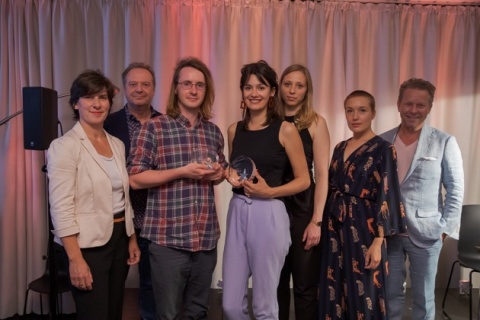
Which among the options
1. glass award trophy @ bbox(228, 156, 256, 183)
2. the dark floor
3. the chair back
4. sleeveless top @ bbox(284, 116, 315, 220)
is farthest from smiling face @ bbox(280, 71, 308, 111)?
the chair back

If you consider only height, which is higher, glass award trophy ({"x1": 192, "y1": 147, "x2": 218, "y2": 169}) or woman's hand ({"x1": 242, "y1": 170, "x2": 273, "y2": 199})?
glass award trophy ({"x1": 192, "y1": 147, "x2": 218, "y2": 169})

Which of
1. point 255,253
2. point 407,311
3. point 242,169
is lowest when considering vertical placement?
point 407,311

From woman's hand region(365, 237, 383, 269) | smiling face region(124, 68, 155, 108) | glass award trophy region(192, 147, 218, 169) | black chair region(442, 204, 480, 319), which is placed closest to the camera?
glass award trophy region(192, 147, 218, 169)

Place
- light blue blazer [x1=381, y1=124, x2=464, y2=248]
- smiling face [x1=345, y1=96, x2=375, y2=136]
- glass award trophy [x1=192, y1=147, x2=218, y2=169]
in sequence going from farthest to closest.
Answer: light blue blazer [x1=381, y1=124, x2=464, y2=248] → smiling face [x1=345, y1=96, x2=375, y2=136] → glass award trophy [x1=192, y1=147, x2=218, y2=169]

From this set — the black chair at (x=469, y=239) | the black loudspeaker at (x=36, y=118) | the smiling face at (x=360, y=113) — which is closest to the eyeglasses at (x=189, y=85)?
the smiling face at (x=360, y=113)

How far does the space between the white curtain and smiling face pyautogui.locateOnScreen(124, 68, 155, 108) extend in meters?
0.83

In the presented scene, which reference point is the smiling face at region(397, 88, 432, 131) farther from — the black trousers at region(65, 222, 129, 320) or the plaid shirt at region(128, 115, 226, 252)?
the black trousers at region(65, 222, 129, 320)

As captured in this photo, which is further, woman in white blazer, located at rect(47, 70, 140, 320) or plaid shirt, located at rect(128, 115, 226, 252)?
plaid shirt, located at rect(128, 115, 226, 252)

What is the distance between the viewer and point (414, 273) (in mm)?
2316

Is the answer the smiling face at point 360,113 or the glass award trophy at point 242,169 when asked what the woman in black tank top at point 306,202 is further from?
the glass award trophy at point 242,169

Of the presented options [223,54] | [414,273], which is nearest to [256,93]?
[414,273]

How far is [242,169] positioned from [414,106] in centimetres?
117

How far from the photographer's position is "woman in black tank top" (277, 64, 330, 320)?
2.12 m

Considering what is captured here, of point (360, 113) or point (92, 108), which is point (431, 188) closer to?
point (360, 113)
